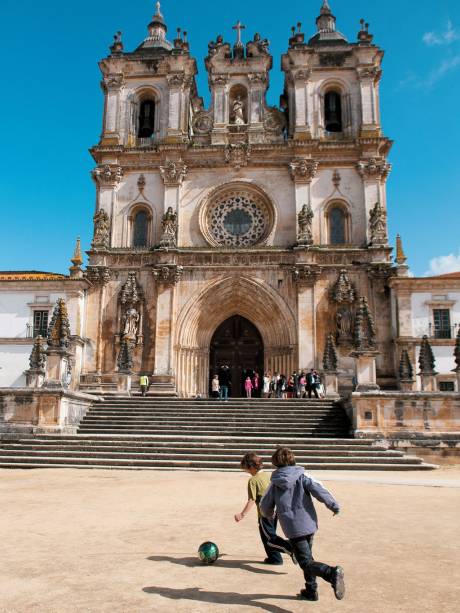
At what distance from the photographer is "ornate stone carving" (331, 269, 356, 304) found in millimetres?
29406

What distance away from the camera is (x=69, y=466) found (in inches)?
629

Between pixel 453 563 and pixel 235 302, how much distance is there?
83.2ft

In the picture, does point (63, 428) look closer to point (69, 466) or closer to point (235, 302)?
point (69, 466)

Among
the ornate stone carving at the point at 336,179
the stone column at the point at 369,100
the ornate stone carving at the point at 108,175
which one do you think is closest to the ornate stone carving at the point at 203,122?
the ornate stone carving at the point at 108,175

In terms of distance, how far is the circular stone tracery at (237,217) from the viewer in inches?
1276

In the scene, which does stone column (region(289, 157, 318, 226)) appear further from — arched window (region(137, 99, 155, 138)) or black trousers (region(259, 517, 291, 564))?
black trousers (region(259, 517, 291, 564))

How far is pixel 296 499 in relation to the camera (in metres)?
5.35

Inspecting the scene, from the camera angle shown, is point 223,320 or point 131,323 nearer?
point 131,323

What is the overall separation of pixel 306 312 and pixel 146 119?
15.8 metres

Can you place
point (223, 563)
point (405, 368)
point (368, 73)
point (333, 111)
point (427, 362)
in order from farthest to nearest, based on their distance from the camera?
point (333, 111) → point (368, 73) → point (405, 368) → point (427, 362) → point (223, 563)

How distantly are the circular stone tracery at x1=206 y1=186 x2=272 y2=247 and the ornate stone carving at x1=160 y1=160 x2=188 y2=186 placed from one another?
2247 millimetres

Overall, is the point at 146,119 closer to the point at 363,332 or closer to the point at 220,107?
the point at 220,107

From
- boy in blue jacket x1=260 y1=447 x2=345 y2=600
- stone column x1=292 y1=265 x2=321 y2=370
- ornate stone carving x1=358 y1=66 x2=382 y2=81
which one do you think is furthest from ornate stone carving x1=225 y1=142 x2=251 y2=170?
boy in blue jacket x1=260 y1=447 x2=345 y2=600

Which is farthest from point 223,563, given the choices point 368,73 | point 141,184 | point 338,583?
point 368,73
